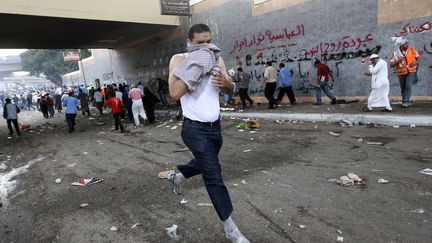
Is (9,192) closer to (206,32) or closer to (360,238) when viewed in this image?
(206,32)

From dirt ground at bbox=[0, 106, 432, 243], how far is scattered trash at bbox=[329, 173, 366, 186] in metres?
0.09

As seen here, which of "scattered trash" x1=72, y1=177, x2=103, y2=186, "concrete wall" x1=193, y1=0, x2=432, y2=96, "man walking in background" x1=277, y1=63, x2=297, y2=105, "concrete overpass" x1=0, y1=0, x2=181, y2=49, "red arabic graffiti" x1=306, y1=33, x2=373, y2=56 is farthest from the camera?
"concrete overpass" x1=0, y1=0, x2=181, y2=49

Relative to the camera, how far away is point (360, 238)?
2.92m

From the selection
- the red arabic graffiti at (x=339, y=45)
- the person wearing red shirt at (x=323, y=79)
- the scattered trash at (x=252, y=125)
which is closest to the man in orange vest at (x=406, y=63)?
the red arabic graffiti at (x=339, y=45)

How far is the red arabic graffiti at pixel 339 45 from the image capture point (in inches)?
441

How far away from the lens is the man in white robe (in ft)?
28.9

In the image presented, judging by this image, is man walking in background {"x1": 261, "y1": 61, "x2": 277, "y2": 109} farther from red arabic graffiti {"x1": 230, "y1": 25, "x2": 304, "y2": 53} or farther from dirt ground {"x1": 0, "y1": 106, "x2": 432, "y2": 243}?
dirt ground {"x1": 0, "y1": 106, "x2": 432, "y2": 243}

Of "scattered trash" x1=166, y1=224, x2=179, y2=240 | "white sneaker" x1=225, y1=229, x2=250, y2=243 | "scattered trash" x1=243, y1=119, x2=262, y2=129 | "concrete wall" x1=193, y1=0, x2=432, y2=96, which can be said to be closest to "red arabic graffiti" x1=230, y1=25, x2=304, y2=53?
"concrete wall" x1=193, y1=0, x2=432, y2=96

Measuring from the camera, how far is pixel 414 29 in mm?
10031

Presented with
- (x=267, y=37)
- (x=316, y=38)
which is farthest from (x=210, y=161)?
(x=267, y=37)

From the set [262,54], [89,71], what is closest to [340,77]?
[262,54]

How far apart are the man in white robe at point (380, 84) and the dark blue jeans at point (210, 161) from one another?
24.3 feet

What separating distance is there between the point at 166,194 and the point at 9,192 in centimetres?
296

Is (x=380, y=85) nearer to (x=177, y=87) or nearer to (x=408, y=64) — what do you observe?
(x=408, y=64)
